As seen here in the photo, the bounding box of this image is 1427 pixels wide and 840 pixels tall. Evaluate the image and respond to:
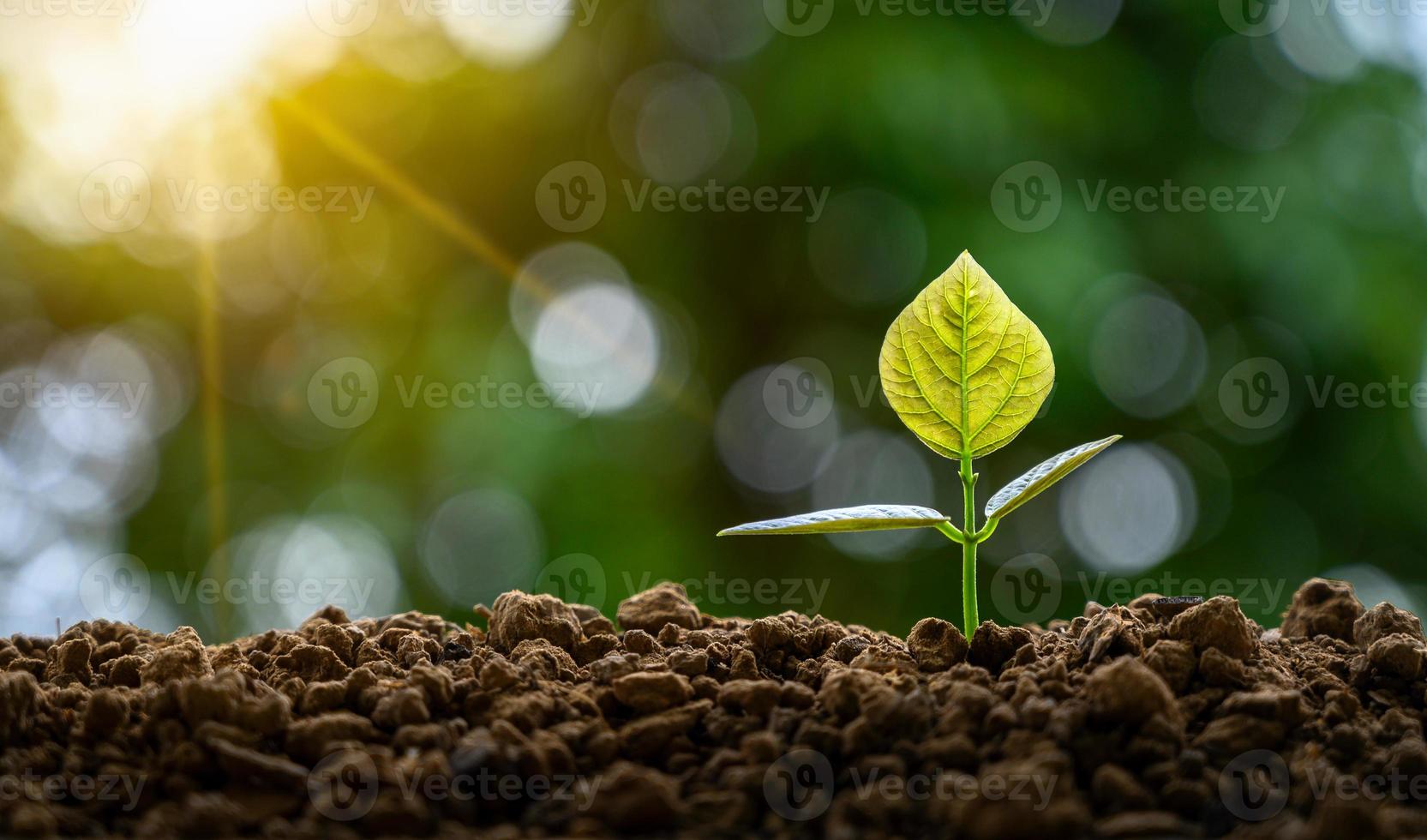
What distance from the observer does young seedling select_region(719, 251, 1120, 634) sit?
3.55 feet

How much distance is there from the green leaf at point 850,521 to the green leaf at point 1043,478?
0.24 feet

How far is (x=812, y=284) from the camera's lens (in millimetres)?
3615

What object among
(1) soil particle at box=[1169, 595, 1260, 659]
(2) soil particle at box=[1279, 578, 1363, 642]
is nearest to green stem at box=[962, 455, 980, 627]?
(1) soil particle at box=[1169, 595, 1260, 659]

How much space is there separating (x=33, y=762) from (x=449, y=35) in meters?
3.33

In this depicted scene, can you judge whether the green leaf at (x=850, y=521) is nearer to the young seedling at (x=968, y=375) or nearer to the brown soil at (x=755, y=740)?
the young seedling at (x=968, y=375)

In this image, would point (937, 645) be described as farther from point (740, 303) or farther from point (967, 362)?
point (740, 303)

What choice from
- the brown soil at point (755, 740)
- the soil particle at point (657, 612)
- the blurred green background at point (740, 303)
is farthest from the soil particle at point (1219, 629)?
the blurred green background at point (740, 303)

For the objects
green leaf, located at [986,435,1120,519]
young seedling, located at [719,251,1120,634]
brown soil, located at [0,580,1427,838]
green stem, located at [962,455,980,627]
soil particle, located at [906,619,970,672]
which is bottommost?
brown soil, located at [0,580,1427,838]

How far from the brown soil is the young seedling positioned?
142 millimetres

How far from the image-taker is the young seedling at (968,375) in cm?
108

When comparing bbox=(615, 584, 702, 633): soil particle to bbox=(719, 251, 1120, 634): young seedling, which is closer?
bbox=(719, 251, 1120, 634): young seedling

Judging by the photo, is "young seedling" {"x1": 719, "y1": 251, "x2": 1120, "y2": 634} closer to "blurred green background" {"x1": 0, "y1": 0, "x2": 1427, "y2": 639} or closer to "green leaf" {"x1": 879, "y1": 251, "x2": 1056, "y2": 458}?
"green leaf" {"x1": 879, "y1": 251, "x2": 1056, "y2": 458}

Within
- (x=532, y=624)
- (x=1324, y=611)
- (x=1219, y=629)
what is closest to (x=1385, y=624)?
(x=1324, y=611)

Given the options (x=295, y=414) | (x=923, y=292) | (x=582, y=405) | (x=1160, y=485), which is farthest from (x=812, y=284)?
(x=923, y=292)
